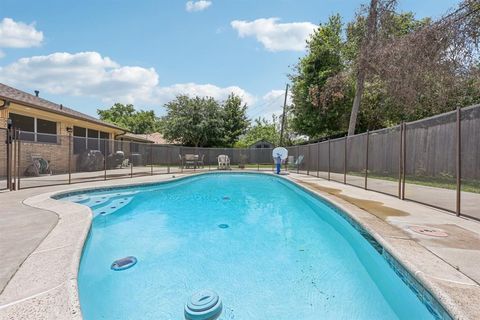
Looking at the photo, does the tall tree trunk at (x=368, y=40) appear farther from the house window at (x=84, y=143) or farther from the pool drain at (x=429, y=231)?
the house window at (x=84, y=143)

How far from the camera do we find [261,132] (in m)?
39.9

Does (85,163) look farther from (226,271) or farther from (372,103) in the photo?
(372,103)

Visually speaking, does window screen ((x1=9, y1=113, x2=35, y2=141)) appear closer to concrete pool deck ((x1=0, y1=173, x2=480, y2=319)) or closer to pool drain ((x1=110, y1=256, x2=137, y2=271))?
concrete pool deck ((x1=0, y1=173, x2=480, y2=319))

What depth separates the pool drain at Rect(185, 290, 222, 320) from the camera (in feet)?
7.69

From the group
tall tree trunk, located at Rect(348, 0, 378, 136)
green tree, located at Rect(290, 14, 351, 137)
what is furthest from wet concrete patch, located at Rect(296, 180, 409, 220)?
green tree, located at Rect(290, 14, 351, 137)

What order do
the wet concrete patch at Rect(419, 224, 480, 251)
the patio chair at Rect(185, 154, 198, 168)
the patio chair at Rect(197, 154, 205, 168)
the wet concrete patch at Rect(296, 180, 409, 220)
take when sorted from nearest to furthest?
the wet concrete patch at Rect(419, 224, 480, 251) → the wet concrete patch at Rect(296, 180, 409, 220) → the patio chair at Rect(185, 154, 198, 168) → the patio chair at Rect(197, 154, 205, 168)

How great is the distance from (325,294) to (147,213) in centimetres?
488

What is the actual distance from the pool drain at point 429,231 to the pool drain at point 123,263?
3.51 m

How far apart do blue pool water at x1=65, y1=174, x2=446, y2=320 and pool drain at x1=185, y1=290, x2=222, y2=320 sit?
0.33 feet

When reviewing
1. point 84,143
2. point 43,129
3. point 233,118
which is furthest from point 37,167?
point 233,118

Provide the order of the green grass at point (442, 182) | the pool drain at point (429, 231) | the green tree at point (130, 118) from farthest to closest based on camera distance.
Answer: the green tree at point (130, 118) < the green grass at point (442, 182) < the pool drain at point (429, 231)

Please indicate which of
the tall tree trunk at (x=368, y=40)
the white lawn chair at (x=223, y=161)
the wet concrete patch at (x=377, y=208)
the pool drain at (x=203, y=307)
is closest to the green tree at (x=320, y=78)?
the tall tree trunk at (x=368, y=40)

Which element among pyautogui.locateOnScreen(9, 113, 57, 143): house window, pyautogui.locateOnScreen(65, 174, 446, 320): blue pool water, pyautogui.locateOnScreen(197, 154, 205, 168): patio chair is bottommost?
pyautogui.locateOnScreen(65, 174, 446, 320): blue pool water

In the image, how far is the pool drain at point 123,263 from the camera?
340cm
